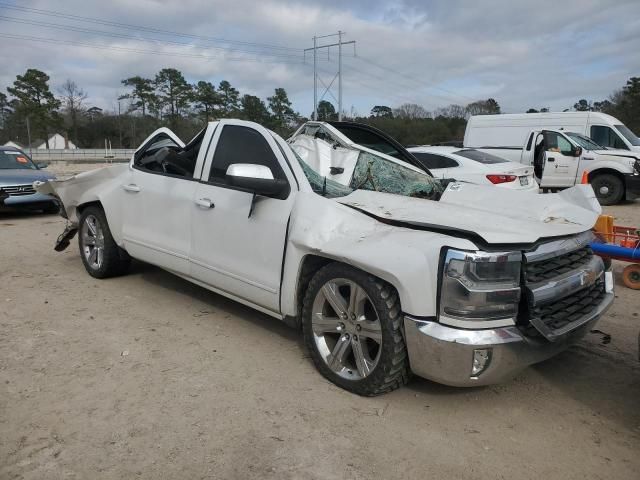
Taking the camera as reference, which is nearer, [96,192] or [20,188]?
[96,192]

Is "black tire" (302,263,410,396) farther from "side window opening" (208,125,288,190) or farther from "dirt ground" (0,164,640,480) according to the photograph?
"side window opening" (208,125,288,190)

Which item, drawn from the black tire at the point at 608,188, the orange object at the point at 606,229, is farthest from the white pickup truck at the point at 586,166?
the orange object at the point at 606,229

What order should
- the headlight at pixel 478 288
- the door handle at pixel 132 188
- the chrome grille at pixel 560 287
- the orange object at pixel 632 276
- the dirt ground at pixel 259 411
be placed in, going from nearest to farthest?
1. the dirt ground at pixel 259 411
2. the headlight at pixel 478 288
3. the chrome grille at pixel 560 287
4. the door handle at pixel 132 188
5. the orange object at pixel 632 276

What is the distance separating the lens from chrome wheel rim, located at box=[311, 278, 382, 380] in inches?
126

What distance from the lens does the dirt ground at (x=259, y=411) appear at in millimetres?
2646

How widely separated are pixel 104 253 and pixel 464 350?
165 inches

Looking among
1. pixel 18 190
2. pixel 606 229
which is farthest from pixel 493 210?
pixel 18 190

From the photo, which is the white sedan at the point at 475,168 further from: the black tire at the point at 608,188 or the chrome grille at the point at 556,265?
the chrome grille at the point at 556,265

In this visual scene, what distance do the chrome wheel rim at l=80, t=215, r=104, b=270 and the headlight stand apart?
4.07 meters

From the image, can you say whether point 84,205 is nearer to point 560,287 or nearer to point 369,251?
point 369,251

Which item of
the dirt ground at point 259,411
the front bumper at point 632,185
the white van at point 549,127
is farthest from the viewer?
the white van at point 549,127

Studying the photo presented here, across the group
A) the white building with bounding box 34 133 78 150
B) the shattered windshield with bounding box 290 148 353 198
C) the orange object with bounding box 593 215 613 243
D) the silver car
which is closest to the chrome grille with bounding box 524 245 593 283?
the shattered windshield with bounding box 290 148 353 198

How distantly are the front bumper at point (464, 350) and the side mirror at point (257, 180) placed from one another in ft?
4.36

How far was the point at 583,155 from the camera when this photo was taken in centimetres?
1341
